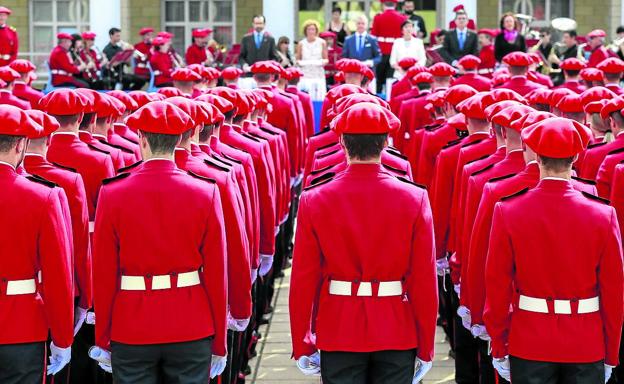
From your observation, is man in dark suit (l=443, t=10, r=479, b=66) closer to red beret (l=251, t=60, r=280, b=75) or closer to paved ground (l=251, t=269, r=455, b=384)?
red beret (l=251, t=60, r=280, b=75)

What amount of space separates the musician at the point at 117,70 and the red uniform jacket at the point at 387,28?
546 centimetres

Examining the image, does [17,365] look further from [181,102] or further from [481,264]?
[481,264]

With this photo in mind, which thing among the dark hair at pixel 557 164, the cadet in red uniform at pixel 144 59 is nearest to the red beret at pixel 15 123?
the dark hair at pixel 557 164

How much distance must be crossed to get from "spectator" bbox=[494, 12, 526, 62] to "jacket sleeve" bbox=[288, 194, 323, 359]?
1533 cm

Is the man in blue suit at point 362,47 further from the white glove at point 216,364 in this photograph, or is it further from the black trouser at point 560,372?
the black trouser at point 560,372

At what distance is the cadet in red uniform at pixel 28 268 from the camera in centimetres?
541

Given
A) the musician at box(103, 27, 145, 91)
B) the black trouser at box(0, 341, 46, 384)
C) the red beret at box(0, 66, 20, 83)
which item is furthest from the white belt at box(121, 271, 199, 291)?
the musician at box(103, 27, 145, 91)

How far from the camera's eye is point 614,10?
30.0 meters

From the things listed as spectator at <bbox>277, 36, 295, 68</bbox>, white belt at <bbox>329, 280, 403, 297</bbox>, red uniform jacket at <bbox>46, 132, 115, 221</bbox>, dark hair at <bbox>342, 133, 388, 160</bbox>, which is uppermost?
spectator at <bbox>277, 36, 295, 68</bbox>

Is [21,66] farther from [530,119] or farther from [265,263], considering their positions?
[530,119]

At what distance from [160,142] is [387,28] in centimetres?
1674

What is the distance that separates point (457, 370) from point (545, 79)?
8721 mm

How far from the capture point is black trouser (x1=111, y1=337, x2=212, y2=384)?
5.35 metres

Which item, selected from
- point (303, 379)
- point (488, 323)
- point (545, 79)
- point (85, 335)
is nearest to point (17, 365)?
point (85, 335)
